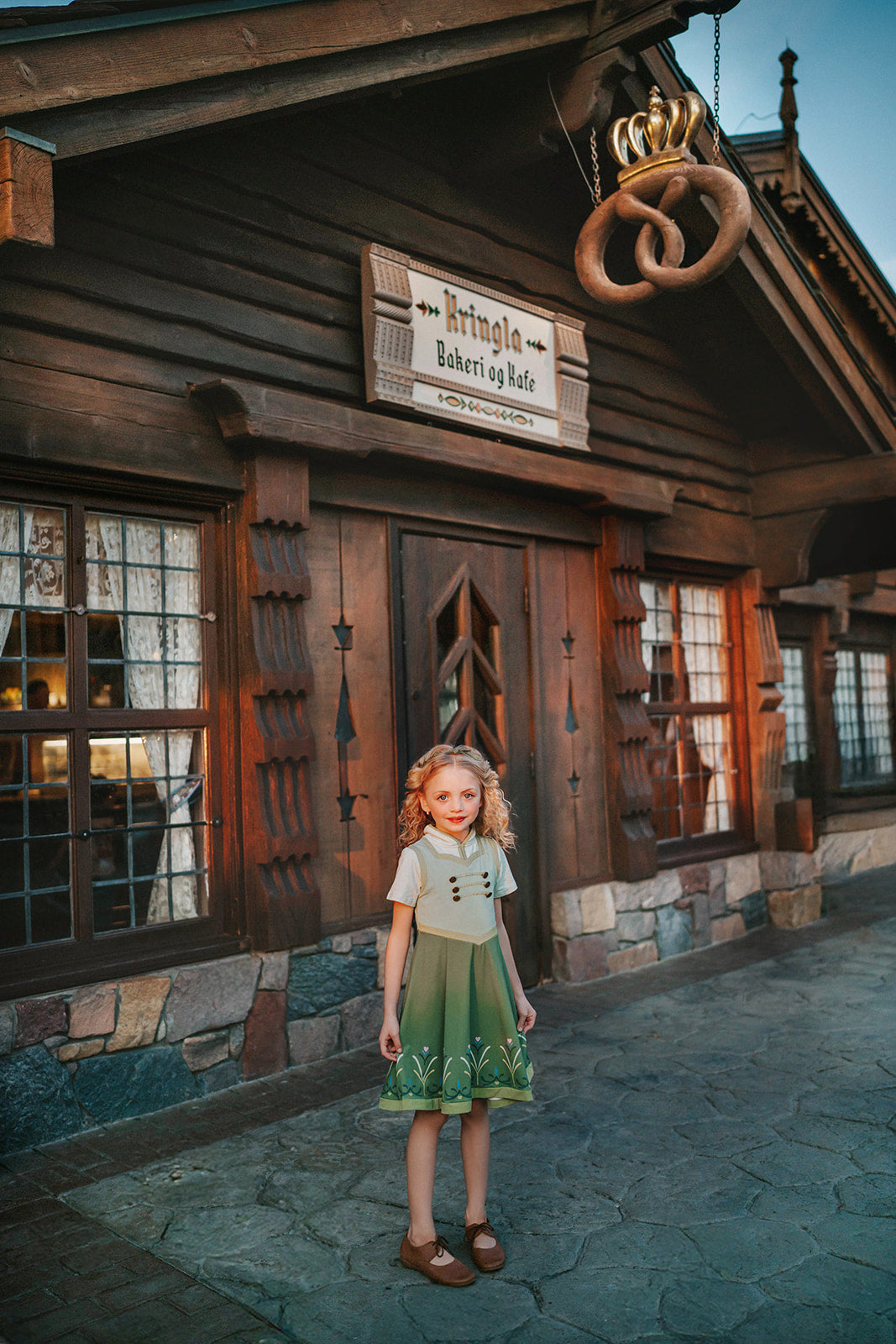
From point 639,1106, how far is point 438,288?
4.22 m

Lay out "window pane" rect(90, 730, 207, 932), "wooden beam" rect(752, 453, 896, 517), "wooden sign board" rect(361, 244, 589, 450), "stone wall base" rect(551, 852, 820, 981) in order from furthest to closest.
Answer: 1. "wooden beam" rect(752, 453, 896, 517)
2. "stone wall base" rect(551, 852, 820, 981)
3. "wooden sign board" rect(361, 244, 589, 450)
4. "window pane" rect(90, 730, 207, 932)

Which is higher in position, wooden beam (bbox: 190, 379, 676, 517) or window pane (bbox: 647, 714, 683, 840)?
wooden beam (bbox: 190, 379, 676, 517)

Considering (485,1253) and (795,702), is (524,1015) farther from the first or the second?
(795,702)

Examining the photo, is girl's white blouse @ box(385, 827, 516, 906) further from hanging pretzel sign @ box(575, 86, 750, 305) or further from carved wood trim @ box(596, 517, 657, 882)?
carved wood trim @ box(596, 517, 657, 882)

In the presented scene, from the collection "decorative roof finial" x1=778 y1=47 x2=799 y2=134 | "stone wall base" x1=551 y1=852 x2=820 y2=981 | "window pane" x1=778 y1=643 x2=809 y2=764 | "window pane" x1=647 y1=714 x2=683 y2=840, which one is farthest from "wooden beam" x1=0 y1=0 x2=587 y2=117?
"window pane" x1=778 y1=643 x2=809 y2=764

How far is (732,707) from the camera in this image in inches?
324

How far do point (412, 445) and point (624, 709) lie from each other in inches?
95.6

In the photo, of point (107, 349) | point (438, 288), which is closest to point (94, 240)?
point (107, 349)

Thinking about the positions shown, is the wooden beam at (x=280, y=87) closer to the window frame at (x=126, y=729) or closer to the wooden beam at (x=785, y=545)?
the window frame at (x=126, y=729)

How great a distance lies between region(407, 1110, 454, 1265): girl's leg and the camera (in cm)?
288

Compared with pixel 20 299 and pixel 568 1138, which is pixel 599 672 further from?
pixel 20 299

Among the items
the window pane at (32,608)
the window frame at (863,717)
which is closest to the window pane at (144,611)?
the window pane at (32,608)

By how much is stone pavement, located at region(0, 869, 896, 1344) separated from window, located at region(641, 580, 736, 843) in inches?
98.3

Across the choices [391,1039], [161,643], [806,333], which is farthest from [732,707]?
[391,1039]
